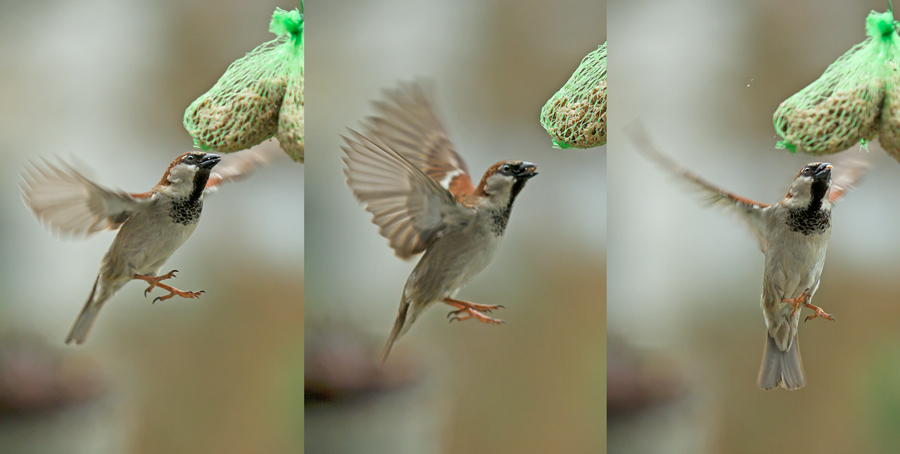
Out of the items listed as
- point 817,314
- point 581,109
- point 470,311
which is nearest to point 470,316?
point 470,311

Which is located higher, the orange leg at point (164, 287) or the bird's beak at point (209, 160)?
the bird's beak at point (209, 160)

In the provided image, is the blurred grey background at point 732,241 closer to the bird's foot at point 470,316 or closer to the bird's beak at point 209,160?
the bird's foot at point 470,316

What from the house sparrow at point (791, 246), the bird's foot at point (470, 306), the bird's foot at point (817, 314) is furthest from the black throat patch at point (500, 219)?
the bird's foot at point (817, 314)

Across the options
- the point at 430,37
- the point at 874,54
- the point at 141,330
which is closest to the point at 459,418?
the point at 141,330

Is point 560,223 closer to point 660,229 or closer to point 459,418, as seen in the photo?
point 660,229

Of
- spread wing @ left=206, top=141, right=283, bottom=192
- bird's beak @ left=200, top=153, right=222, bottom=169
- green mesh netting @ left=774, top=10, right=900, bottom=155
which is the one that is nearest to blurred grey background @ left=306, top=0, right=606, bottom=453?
spread wing @ left=206, top=141, right=283, bottom=192

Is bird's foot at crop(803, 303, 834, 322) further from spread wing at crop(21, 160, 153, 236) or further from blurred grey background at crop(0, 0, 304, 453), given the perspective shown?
spread wing at crop(21, 160, 153, 236)

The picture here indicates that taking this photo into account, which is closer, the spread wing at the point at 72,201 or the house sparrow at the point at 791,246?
the house sparrow at the point at 791,246
